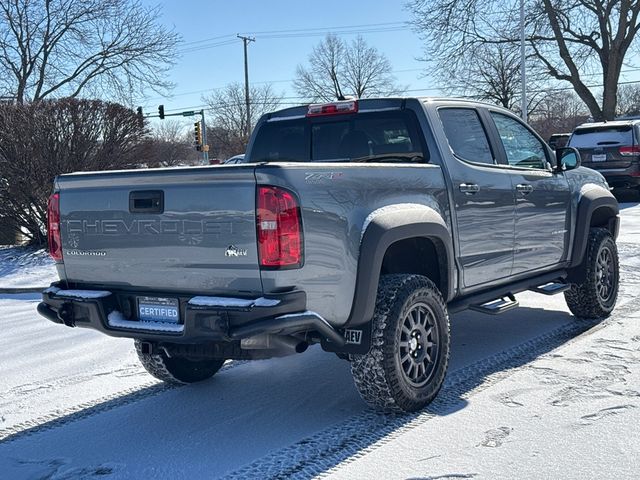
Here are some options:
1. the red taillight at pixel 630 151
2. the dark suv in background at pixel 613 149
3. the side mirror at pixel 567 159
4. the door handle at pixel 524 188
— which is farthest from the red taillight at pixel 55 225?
the red taillight at pixel 630 151

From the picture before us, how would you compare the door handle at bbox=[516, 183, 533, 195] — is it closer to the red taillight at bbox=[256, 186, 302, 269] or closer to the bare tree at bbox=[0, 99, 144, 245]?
the red taillight at bbox=[256, 186, 302, 269]

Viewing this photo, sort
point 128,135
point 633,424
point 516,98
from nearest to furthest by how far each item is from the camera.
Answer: point 633,424, point 128,135, point 516,98

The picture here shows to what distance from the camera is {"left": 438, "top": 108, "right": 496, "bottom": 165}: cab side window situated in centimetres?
512

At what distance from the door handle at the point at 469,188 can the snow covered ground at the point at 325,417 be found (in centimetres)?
124

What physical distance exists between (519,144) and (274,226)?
10.3 feet

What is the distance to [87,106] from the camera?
42.6 ft

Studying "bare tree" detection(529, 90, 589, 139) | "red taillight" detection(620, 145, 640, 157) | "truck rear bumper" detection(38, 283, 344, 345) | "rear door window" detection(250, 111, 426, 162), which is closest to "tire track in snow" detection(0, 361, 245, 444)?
"truck rear bumper" detection(38, 283, 344, 345)

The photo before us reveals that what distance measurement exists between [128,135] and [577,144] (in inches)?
400

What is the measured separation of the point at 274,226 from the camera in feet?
11.6

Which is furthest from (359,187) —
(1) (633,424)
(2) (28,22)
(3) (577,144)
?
(2) (28,22)

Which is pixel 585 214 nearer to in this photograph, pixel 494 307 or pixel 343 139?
pixel 494 307

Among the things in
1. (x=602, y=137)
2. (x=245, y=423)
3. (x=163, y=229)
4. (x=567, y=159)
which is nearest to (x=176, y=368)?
(x=245, y=423)

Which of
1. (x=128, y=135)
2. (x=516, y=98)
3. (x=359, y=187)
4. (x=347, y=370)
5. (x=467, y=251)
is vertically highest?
(x=516, y=98)

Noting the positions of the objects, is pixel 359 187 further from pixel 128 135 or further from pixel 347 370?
pixel 128 135
